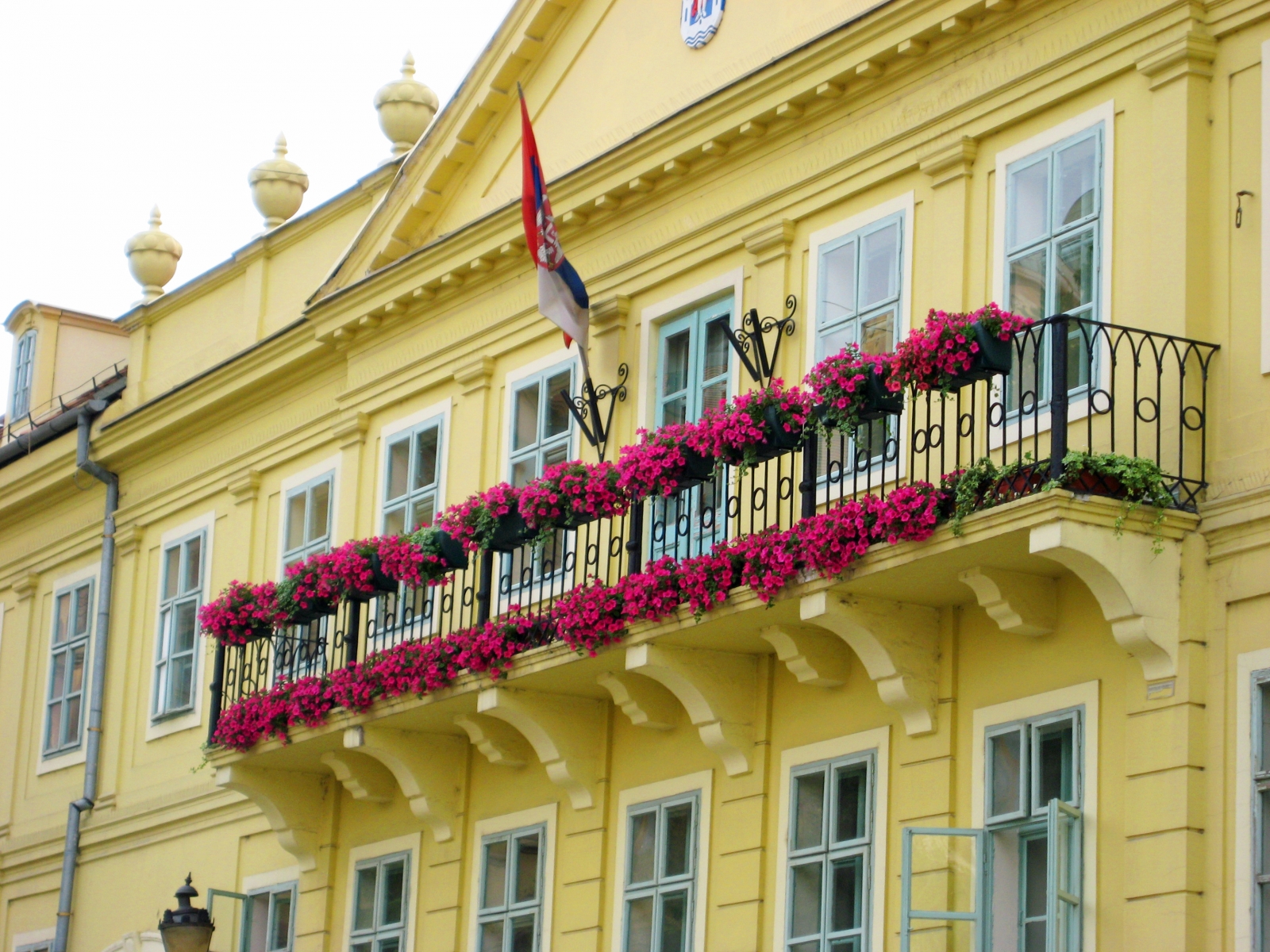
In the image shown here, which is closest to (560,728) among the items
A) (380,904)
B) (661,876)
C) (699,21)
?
(661,876)

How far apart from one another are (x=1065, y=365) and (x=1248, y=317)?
103cm

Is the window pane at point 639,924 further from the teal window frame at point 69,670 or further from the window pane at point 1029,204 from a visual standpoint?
the teal window frame at point 69,670

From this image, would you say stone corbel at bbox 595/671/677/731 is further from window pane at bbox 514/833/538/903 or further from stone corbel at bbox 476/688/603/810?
window pane at bbox 514/833/538/903

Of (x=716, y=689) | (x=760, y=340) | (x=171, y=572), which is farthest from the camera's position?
(x=171, y=572)

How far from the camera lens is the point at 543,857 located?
15.9 m

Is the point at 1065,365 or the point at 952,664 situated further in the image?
the point at 952,664

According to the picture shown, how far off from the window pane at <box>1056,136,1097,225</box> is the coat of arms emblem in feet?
12.2

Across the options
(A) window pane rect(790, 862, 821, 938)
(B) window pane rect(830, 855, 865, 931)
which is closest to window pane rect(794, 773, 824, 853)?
(A) window pane rect(790, 862, 821, 938)

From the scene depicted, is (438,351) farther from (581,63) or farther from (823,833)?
(823,833)

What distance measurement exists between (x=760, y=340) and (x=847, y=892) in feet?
11.5

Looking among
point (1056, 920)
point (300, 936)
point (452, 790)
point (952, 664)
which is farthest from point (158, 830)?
point (1056, 920)

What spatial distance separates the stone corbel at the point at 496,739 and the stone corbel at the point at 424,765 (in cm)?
54

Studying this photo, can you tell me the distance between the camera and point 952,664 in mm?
13203

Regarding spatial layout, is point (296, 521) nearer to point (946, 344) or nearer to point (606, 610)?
point (606, 610)
